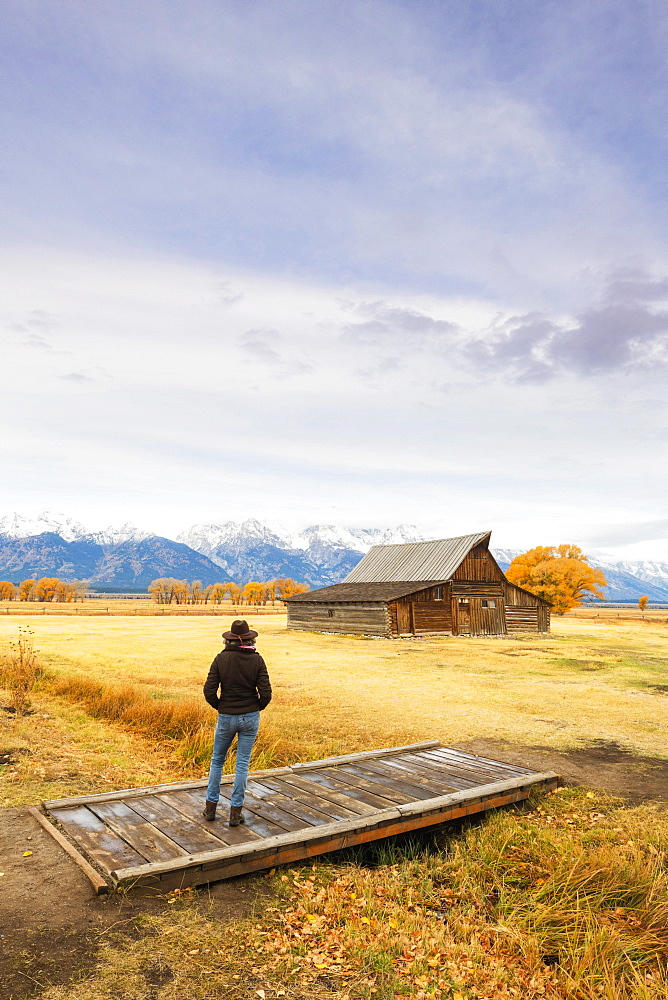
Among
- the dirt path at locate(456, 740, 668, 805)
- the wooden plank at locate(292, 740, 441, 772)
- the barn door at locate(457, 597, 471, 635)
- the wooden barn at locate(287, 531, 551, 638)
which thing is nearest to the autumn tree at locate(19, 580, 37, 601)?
the wooden barn at locate(287, 531, 551, 638)

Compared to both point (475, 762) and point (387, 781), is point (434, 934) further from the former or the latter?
point (475, 762)

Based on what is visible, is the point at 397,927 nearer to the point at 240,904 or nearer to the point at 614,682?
the point at 240,904

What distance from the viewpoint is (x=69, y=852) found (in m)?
7.22

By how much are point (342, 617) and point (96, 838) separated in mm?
41609

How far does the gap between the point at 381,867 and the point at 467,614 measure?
4072 cm

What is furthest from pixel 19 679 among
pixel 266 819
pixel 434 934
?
pixel 434 934

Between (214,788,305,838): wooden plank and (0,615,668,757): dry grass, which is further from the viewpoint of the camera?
(0,615,668,757): dry grass

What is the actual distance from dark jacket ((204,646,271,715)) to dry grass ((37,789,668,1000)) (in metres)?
1.94

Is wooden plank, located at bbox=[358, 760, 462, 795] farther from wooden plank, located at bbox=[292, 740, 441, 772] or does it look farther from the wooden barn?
the wooden barn

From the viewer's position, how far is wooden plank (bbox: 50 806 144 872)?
6992 millimetres

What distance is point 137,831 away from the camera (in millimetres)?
7785

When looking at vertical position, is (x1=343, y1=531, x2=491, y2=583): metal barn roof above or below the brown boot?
above

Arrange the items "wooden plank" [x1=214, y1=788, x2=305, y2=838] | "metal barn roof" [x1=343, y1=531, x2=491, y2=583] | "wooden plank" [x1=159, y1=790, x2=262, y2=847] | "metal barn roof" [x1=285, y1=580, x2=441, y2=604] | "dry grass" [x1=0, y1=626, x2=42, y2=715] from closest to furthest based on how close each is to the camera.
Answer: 1. "wooden plank" [x1=159, y1=790, x2=262, y2=847]
2. "wooden plank" [x1=214, y1=788, x2=305, y2=838]
3. "dry grass" [x1=0, y1=626, x2=42, y2=715]
4. "metal barn roof" [x1=285, y1=580, x2=441, y2=604]
5. "metal barn roof" [x1=343, y1=531, x2=491, y2=583]

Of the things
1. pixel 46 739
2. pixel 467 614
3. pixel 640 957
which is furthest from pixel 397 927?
pixel 467 614
